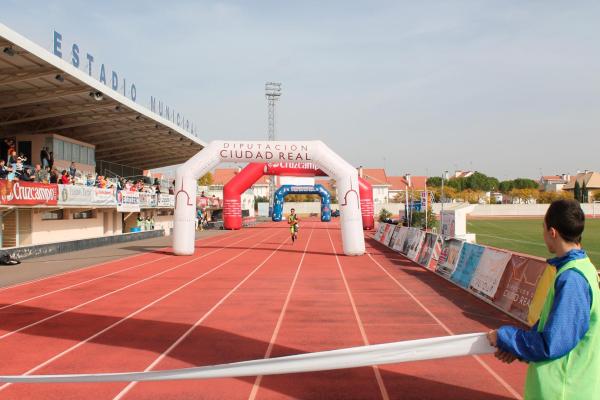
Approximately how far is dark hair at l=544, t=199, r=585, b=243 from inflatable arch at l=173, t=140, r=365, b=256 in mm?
18053

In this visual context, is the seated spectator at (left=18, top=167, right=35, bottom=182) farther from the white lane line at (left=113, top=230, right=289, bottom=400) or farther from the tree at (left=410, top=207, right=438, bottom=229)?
the tree at (left=410, top=207, right=438, bottom=229)

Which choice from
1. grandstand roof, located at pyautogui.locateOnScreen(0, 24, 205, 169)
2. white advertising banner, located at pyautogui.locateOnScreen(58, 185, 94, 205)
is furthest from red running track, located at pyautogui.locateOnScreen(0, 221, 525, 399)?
grandstand roof, located at pyautogui.locateOnScreen(0, 24, 205, 169)

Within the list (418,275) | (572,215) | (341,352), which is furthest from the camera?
(418,275)

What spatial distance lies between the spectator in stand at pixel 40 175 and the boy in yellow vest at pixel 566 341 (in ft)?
71.3

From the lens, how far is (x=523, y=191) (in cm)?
11762

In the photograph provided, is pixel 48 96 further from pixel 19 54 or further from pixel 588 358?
pixel 588 358

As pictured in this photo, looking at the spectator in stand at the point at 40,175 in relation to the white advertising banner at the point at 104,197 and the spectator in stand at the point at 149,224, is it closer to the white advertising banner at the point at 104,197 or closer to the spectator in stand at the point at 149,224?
the white advertising banner at the point at 104,197

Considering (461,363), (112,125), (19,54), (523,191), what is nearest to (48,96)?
(19,54)

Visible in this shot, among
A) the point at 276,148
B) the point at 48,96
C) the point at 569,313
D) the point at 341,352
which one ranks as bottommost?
the point at 341,352

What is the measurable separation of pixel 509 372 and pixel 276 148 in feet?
51.6

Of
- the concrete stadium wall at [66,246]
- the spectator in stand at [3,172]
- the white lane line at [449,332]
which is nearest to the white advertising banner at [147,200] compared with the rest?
the concrete stadium wall at [66,246]

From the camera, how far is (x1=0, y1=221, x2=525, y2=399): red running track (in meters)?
5.90

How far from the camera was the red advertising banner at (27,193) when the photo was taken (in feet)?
59.0

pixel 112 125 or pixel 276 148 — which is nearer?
pixel 276 148
